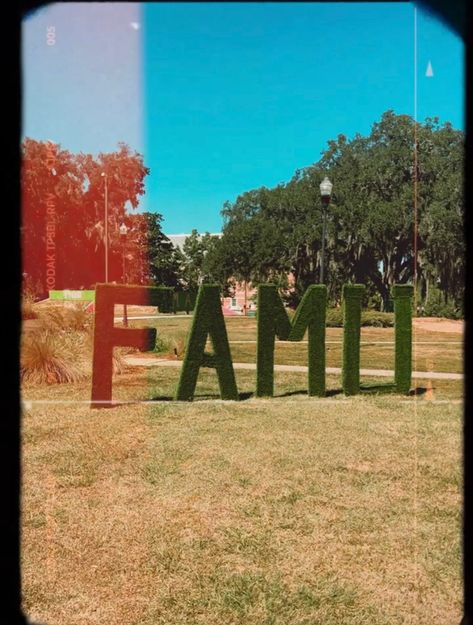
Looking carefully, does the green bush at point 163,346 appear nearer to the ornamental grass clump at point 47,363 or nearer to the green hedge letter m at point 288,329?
the ornamental grass clump at point 47,363

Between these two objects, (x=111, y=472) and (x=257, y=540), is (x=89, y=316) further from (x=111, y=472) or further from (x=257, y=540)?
(x=257, y=540)

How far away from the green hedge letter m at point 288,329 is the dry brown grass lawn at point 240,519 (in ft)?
3.57

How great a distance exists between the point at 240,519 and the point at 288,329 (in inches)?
169

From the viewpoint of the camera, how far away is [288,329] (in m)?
7.93

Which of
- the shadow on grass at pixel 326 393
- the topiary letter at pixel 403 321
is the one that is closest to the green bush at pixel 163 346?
the shadow on grass at pixel 326 393

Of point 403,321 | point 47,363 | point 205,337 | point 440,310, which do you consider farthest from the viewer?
point 440,310

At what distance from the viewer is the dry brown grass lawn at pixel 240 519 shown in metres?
2.81

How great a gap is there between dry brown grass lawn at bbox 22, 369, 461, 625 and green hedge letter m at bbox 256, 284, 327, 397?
3.57ft

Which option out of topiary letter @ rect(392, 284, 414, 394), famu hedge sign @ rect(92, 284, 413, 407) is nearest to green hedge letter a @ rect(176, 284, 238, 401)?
famu hedge sign @ rect(92, 284, 413, 407)

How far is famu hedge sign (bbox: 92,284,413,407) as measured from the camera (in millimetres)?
7059

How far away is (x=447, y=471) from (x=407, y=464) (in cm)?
39

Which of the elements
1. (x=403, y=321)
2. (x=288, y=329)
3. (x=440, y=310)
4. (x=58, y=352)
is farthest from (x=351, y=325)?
(x=440, y=310)

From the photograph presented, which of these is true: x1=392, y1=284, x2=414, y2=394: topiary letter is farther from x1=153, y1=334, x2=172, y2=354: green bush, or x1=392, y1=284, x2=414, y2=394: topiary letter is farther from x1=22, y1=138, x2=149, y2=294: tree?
x1=22, y1=138, x2=149, y2=294: tree

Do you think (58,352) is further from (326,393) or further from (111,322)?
(326,393)
